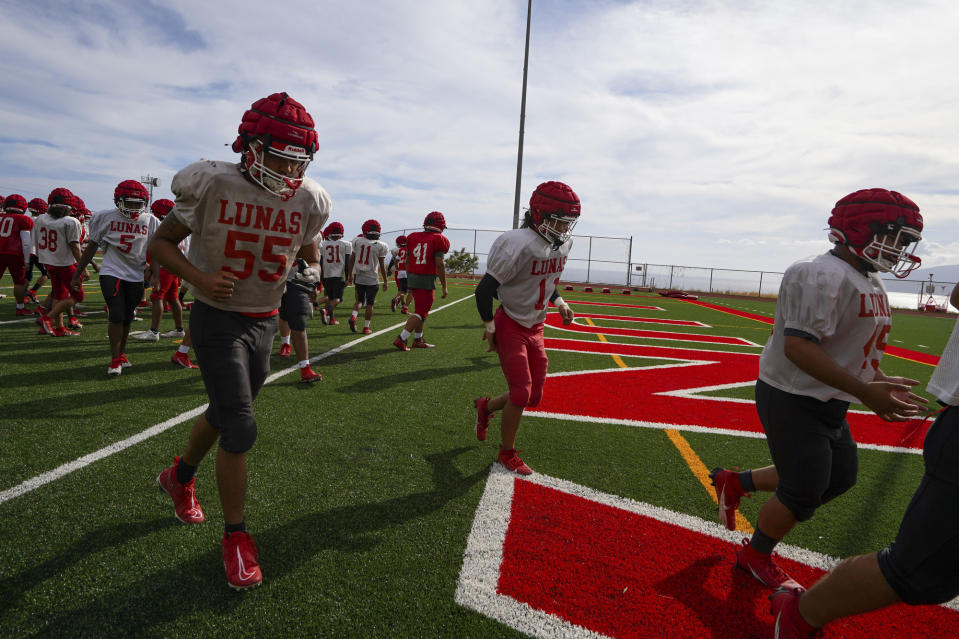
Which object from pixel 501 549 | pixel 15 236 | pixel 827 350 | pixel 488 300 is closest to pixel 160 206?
pixel 15 236

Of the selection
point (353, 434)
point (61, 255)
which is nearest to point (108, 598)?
point (353, 434)

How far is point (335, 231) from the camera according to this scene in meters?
10.5

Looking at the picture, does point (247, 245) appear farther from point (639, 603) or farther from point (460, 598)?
point (639, 603)

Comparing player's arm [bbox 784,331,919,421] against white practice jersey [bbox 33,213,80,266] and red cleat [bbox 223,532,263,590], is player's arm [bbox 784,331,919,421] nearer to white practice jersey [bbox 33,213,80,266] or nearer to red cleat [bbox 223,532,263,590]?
red cleat [bbox 223,532,263,590]

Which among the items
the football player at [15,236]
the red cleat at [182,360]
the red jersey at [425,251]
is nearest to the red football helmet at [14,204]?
the football player at [15,236]

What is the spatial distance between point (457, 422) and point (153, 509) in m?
2.41

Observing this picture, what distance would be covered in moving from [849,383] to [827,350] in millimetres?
321

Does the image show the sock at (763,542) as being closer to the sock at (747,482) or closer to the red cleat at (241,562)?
the sock at (747,482)

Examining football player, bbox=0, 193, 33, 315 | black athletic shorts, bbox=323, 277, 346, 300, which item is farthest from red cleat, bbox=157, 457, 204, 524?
football player, bbox=0, 193, 33, 315

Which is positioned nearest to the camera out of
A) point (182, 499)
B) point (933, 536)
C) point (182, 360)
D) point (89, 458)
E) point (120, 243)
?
point (933, 536)

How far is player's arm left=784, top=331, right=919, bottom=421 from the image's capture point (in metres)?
1.87

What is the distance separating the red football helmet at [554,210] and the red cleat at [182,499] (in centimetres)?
268

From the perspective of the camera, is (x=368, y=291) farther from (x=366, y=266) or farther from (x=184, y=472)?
(x=184, y=472)

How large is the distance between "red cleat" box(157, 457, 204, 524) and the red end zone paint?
5.37 feet
